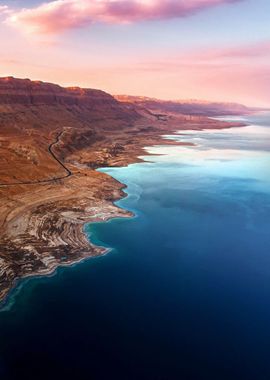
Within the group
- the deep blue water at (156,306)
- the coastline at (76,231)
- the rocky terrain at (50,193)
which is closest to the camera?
the deep blue water at (156,306)

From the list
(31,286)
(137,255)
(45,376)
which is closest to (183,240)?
(137,255)

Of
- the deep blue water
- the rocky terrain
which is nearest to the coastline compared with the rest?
the rocky terrain

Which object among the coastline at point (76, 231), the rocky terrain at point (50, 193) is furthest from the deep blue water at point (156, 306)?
the rocky terrain at point (50, 193)

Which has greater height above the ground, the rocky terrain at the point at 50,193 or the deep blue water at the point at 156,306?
the rocky terrain at the point at 50,193

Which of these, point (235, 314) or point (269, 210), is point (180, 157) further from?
A: point (235, 314)

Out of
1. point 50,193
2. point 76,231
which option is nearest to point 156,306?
point 76,231

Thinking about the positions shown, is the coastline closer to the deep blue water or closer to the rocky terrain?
the rocky terrain

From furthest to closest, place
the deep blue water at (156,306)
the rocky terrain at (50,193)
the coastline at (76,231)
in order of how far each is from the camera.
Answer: the rocky terrain at (50,193) → the coastline at (76,231) → the deep blue water at (156,306)

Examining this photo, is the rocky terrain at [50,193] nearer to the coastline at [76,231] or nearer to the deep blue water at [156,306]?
the coastline at [76,231]

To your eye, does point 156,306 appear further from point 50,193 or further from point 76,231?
point 50,193
